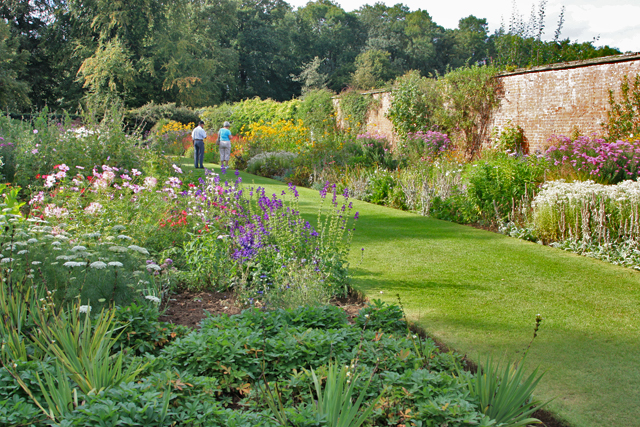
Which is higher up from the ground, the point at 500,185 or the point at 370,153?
the point at 370,153

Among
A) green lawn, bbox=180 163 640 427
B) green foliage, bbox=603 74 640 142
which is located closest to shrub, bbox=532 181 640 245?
green lawn, bbox=180 163 640 427

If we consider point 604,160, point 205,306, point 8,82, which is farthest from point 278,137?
point 8,82

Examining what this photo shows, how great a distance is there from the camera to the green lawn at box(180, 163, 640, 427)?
279cm

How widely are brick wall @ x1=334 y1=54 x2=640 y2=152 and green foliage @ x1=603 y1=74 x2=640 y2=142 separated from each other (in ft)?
0.49

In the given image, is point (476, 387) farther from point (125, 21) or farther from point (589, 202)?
point (125, 21)

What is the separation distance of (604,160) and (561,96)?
320cm

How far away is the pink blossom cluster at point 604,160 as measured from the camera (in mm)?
6898

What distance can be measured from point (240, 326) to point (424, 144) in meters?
9.67

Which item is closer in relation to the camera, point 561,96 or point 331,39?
point 561,96

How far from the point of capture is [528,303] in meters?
4.21

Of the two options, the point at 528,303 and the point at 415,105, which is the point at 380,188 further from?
the point at 528,303

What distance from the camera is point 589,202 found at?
585 centimetres

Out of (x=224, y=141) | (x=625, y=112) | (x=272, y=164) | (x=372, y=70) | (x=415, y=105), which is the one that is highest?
(x=372, y=70)

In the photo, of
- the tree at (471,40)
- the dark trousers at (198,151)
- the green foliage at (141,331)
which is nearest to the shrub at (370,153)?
the dark trousers at (198,151)
